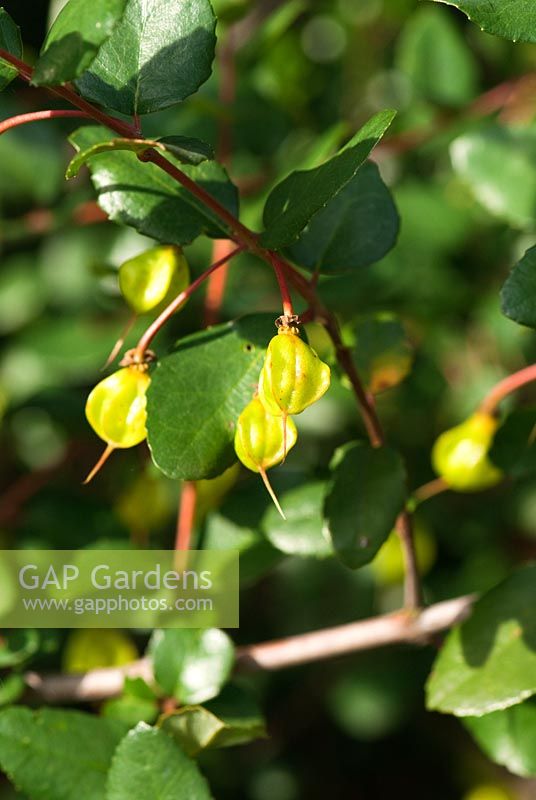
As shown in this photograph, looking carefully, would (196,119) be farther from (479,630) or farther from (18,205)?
(479,630)

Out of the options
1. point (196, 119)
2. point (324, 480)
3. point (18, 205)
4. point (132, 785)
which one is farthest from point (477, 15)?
point (18, 205)

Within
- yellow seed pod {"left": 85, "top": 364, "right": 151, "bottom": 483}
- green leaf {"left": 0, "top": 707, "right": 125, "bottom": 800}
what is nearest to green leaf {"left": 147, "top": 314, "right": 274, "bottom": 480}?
yellow seed pod {"left": 85, "top": 364, "right": 151, "bottom": 483}

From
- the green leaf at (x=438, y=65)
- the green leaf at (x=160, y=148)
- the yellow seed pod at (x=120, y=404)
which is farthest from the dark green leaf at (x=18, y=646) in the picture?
the green leaf at (x=438, y=65)

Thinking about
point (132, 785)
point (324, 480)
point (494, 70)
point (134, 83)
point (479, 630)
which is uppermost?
point (494, 70)

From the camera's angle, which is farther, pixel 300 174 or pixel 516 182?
Answer: pixel 516 182

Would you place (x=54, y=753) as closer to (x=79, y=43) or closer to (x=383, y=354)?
(x=383, y=354)

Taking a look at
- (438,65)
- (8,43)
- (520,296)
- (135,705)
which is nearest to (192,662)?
(135,705)

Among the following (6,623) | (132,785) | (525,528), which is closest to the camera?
(132,785)
